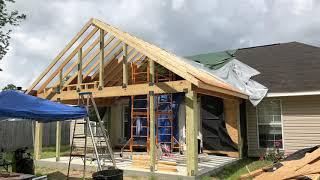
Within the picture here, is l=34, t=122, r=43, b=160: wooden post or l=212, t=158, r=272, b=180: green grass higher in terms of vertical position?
l=34, t=122, r=43, b=160: wooden post

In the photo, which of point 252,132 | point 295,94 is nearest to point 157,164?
point 252,132

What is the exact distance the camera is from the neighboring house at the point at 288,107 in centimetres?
1323

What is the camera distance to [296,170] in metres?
9.02

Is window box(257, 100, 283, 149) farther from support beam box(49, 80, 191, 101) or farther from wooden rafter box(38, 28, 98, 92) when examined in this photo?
wooden rafter box(38, 28, 98, 92)

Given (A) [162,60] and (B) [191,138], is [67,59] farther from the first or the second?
(B) [191,138]

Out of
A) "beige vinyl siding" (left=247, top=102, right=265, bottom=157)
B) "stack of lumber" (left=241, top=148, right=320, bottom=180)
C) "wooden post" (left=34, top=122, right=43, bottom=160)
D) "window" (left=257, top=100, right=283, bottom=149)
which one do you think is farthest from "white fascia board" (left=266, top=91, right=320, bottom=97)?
"wooden post" (left=34, top=122, right=43, bottom=160)

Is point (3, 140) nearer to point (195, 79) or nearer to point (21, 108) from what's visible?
point (21, 108)

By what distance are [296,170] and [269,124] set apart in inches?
208

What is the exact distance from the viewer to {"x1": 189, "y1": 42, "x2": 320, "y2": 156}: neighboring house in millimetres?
13227

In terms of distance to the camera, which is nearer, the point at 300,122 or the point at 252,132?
the point at 300,122

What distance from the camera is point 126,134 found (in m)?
17.5

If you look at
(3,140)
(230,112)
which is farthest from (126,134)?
(3,140)

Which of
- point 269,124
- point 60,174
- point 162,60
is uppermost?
point 162,60

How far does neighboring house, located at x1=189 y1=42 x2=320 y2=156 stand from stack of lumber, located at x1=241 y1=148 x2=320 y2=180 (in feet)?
11.8
